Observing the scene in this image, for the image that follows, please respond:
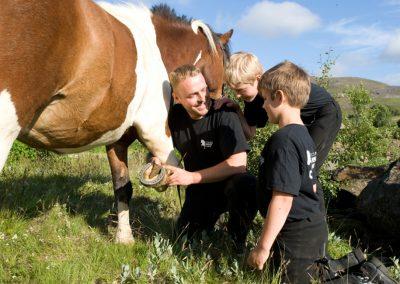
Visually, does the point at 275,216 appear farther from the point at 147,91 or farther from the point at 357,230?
the point at 357,230

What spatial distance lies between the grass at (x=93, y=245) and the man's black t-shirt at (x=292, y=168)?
0.51 metres

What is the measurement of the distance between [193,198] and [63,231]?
117cm

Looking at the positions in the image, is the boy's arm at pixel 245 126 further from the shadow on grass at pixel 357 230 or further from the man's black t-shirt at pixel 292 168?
the shadow on grass at pixel 357 230

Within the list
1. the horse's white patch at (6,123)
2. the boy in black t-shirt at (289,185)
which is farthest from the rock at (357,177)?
the horse's white patch at (6,123)

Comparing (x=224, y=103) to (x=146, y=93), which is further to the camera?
(x=224, y=103)

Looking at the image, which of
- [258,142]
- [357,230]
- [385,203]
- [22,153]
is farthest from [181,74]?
[22,153]

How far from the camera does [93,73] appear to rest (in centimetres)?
273

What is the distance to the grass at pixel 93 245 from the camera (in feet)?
9.57

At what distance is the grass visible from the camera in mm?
2916

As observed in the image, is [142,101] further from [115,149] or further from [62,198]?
[62,198]

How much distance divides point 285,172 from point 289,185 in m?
0.08

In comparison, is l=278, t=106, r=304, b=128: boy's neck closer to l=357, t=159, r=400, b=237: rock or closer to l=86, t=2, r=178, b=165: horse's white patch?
l=86, t=2, r=178, b=165: horse's white patch

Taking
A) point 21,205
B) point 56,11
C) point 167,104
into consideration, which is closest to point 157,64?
point 167,104

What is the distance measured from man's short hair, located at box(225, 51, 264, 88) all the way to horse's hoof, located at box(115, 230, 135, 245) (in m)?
1.65
